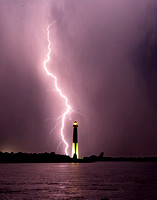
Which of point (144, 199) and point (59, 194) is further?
point (59, 194)

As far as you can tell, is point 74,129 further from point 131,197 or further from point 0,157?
point 131,197

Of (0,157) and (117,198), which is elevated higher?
(0,157)

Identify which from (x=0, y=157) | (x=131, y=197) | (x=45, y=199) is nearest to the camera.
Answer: (x=45, y=199)

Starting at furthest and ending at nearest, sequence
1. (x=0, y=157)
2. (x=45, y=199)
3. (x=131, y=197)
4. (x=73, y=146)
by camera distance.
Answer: (x=0, y=157) → (x=73, y=146) → (x=131, y=197) → (x=45, y=199)

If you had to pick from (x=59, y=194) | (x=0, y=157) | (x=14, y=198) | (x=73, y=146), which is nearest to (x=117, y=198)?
(x=59, y=194)

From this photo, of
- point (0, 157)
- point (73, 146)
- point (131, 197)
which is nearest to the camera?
point (131, 197)

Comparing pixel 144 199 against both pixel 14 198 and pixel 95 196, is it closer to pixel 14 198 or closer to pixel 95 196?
pixel 95 196

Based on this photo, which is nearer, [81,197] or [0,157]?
[81,197]

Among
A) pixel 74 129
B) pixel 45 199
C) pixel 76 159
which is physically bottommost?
pixel 45 199

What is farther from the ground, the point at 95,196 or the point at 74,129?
the point at 74,129

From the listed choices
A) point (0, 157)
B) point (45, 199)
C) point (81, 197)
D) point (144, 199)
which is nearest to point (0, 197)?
point (45, 199)
